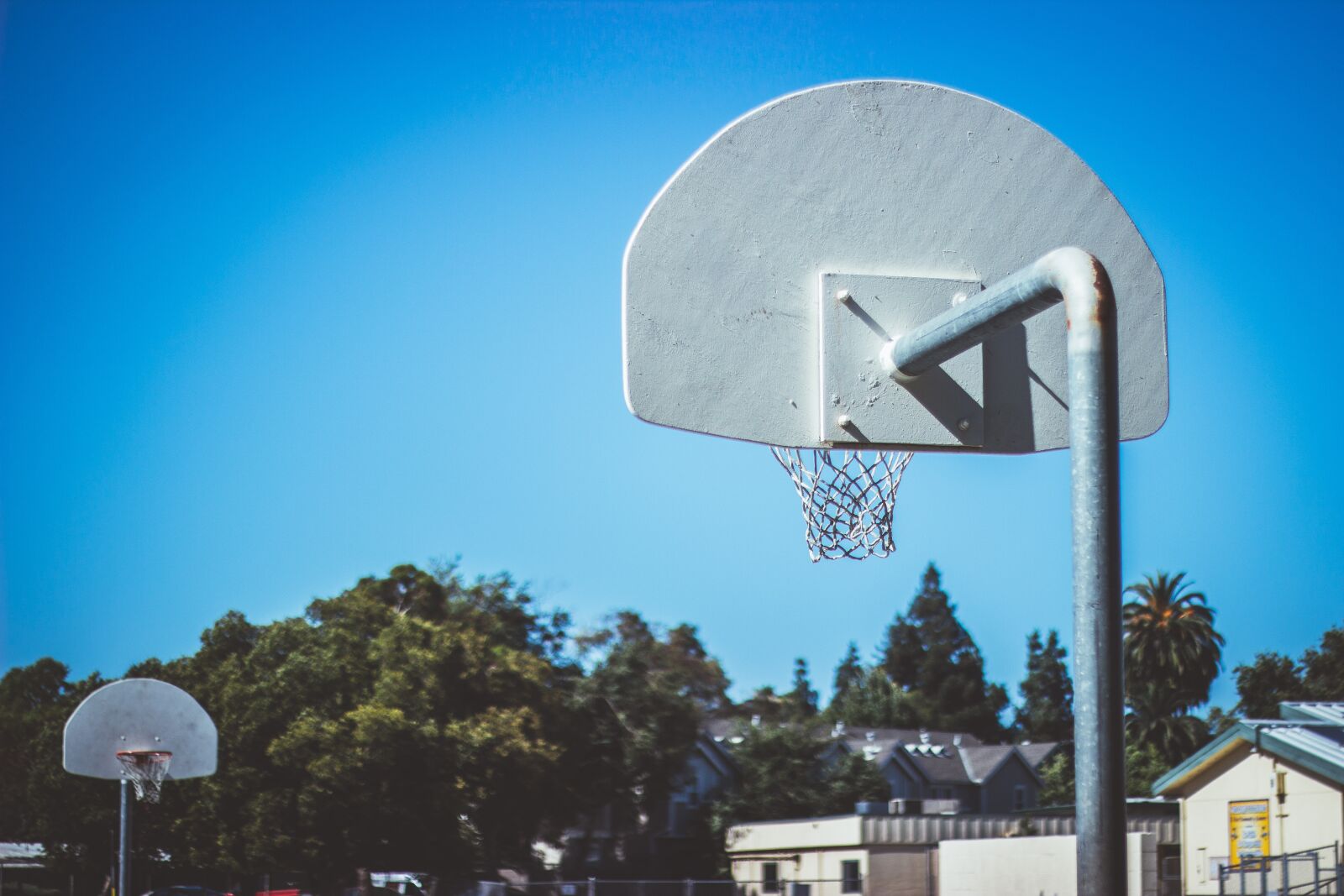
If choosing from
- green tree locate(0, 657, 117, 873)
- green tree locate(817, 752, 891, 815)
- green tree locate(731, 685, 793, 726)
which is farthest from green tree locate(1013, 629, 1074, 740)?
green tree locate(0, 657, 117, 873)

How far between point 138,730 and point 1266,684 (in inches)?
1694

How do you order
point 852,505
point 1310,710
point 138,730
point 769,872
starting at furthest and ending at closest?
1. point 769,872
2. point 1310,710
3. point 138,730
4. point 852,505

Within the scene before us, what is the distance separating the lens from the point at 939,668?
8869 centimetres

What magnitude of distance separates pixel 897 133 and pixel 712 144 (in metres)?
0.47

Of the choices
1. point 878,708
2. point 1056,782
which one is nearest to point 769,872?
point 1056,782

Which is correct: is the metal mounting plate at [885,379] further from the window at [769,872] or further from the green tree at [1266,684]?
the green tree at [1266,684]

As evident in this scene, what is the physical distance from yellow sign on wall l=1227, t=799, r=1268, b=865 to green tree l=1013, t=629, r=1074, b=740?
64230mm

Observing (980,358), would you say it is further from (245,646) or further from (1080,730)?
(245,646)

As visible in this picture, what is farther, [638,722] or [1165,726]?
[1165,726]

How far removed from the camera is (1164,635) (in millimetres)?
49812

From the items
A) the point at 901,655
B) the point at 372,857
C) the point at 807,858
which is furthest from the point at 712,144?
the point at 901,655

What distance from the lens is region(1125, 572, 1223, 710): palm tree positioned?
4941 cm

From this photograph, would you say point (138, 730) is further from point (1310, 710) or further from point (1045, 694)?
point (1045, 694)

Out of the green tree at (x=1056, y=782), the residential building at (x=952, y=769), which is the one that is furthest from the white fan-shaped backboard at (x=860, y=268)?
the green tree at (x=1056, y=782)
